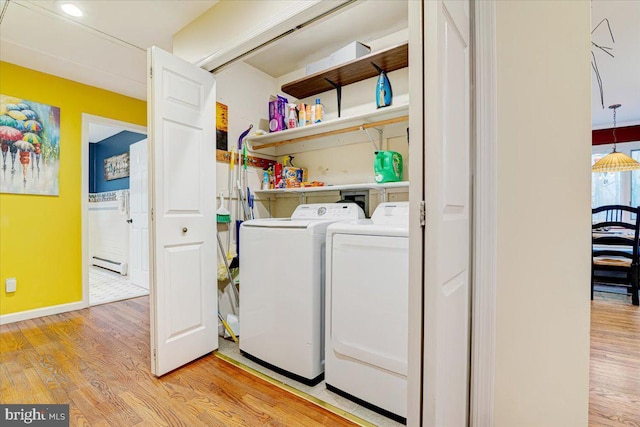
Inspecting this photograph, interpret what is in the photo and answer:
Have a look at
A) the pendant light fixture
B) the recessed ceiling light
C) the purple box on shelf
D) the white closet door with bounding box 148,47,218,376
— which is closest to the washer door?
the white closet door with bounding box 148,47,218,376

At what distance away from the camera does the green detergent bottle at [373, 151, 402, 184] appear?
6.88 feet

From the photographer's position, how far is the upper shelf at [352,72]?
2.07 meters

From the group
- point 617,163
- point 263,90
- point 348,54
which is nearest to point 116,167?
point 263,90

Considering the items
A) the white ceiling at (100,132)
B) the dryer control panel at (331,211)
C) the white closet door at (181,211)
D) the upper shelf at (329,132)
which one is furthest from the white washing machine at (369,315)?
the white ceiling at (100,132)

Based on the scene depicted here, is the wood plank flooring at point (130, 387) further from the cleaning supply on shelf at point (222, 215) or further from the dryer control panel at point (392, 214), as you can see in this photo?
the dryer control panel at point (392, 214)

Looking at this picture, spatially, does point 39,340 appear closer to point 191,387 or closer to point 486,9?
point 191,387

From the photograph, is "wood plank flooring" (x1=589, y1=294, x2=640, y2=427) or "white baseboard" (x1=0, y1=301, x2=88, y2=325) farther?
"white baseboard" (x1=0, y1=301, x2=88, y2=325)

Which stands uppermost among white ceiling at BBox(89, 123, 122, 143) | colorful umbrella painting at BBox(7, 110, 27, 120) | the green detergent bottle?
white ceiling at BBox(89, 123, 122, 143)

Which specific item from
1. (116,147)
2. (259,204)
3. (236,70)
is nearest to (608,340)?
(259,204)

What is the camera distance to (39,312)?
306cm

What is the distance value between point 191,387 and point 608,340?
3176mm

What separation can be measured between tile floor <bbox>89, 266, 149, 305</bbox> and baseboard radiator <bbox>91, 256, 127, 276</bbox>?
0.28 ft

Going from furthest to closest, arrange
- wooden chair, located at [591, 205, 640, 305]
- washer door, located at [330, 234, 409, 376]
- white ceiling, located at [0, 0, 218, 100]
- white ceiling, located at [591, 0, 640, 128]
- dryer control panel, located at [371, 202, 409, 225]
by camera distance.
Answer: wooden chair, located at [591, 205, 640, 305]
white ceiling, located at [591, 0, 640, 128]
white ceiling, located at [0, 0, 218, 100]
dryer control panel, located at [371, 202, 409, 225]
washer door, located at [330, 234, 409, 376]

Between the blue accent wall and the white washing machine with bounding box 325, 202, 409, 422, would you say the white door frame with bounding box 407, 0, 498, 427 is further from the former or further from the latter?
the blue accent wall
